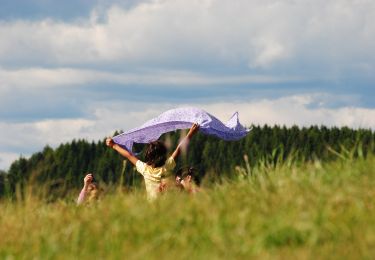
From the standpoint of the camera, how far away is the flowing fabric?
1163 cm

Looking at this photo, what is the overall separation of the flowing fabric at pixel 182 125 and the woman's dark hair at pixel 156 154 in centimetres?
210

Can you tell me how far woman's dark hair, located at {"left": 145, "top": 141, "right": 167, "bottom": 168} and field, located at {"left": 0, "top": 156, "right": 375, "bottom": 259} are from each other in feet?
4.91

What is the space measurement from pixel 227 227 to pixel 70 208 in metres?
2.47

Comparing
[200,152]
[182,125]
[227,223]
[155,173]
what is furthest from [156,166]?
[200,152]

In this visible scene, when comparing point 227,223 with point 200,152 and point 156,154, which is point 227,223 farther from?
point 200,152

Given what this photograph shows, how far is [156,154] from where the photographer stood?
9.41m

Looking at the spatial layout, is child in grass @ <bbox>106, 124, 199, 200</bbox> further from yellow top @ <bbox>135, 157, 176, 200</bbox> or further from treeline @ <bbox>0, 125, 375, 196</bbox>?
treeline @ <bbox>0, 125, 375, 196</bbox>

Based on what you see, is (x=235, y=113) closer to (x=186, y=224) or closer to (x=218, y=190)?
(x=218, y=190)

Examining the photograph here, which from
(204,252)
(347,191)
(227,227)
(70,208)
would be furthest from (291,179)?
(70,208)

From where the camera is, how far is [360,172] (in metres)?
7.54

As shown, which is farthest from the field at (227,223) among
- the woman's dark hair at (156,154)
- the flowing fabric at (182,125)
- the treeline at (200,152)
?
the treeline at (200,152)

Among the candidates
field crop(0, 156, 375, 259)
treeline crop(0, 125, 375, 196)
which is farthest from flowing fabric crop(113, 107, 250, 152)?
treeline crop(0, 125, 375, 196)

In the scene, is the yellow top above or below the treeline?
below

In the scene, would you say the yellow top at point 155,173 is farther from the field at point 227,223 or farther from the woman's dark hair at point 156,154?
the field at point 227,223
